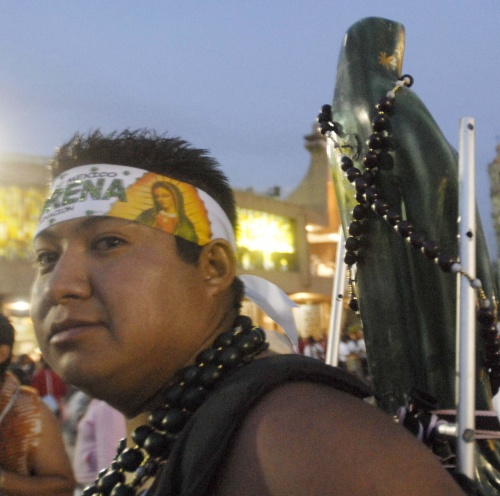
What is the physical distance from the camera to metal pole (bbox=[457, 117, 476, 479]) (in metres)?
1.14

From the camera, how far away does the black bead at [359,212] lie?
1.44m

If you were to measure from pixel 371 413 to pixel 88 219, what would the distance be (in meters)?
0.78

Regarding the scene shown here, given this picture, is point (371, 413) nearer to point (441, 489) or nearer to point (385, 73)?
point (441, 489)

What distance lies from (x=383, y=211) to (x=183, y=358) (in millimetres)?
574

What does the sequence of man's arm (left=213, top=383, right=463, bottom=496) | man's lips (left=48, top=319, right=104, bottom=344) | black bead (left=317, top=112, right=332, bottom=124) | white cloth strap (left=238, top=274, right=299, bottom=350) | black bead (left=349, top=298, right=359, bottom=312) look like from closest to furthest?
man's arm (left=213, top=383, right=463, bottom=496) → man's lips (left=48, top=319, right=104, bottom=344) → black bead (left=317, top=112, right=332, bottom=124) → black bead (left=349, top=298, right=359, bottom=312) → white cloth strap (left=238, top=274, right=299, bottom=350)

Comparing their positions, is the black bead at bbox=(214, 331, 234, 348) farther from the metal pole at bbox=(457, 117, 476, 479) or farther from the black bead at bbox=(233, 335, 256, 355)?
the metal pole at bbox=(457, 117, 476, 479)

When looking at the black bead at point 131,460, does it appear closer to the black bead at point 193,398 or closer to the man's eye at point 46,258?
the black bead at point 193,398

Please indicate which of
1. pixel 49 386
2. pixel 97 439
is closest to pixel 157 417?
pixel 97 439

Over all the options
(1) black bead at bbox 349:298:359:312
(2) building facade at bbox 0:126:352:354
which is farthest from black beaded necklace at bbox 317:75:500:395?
(2) building facade at bbox 0:126:352:354

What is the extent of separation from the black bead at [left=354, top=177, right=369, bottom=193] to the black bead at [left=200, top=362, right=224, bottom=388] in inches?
21.4

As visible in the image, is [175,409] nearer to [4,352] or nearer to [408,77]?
[408,77]

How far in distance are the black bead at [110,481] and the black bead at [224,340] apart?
388mm

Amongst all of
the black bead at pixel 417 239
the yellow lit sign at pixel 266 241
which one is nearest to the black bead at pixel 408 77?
the black bead at pixel 417 239

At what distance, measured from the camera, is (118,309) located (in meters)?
1.24
